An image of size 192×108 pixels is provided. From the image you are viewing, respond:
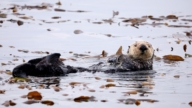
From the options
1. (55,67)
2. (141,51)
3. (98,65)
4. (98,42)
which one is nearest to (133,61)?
(141,51)

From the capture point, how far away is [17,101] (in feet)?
24.1

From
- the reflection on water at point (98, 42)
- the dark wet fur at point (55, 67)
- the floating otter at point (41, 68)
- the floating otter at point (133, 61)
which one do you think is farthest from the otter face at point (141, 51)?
the floating otter at point (41, 68)

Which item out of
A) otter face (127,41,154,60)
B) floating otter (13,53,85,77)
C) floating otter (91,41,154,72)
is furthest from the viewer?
otter face (127,41,154,60)

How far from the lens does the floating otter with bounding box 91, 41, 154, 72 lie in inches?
394

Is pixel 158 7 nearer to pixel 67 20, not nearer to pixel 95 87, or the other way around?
pixel 67 20

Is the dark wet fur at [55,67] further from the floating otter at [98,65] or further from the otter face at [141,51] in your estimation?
the otter face at [141,51]

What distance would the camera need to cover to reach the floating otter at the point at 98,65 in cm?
877

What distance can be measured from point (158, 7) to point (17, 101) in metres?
14.1

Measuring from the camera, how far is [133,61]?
1041cm

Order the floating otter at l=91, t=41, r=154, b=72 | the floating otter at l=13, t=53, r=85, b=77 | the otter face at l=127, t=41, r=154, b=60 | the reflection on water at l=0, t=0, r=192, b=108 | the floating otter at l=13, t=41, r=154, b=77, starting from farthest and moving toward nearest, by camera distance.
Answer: the otter face at l=127, t=41, r=154, b=60, the floating otter at l=91, t=41, r=154, b=72, the floating otter at l=13, t=41, r=154, b=77, the floating otter at l=13, t=53, r=85, b=77, the reflection on water at l=0, t=0, r=192, b=108

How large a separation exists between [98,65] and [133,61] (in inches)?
27.9

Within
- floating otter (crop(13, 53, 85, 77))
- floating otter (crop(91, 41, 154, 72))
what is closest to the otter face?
floating otter (crop(91, 41, 154, 72))

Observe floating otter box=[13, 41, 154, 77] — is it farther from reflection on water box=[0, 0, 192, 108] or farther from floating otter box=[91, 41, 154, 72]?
reflection on water box=[0, 0, 192, 108]

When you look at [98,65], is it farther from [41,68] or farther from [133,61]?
[41,68]
